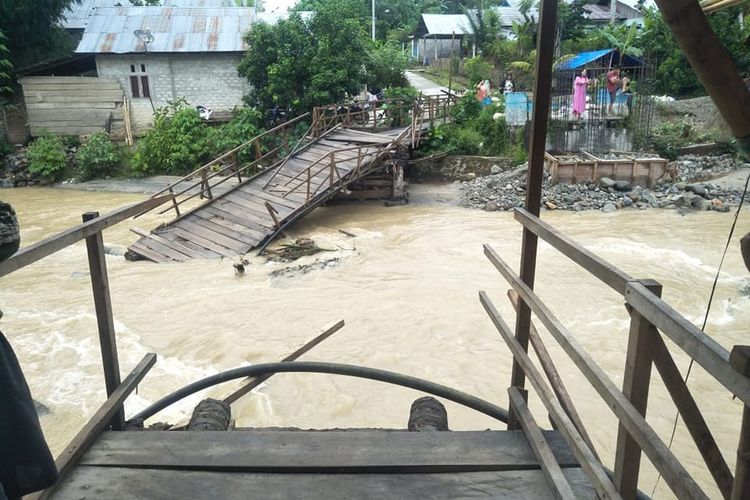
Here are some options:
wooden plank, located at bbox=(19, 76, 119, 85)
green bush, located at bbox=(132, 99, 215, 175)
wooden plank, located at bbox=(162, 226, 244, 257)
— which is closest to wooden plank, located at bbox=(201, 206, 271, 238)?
wooden plank, located at bbox=(162, 226, 244, 257)

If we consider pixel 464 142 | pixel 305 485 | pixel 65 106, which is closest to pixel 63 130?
pixel 65 106

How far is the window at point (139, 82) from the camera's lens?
20031mm

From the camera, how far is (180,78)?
→ 20250 mm

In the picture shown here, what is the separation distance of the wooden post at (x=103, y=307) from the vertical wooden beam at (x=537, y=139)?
2126 mm

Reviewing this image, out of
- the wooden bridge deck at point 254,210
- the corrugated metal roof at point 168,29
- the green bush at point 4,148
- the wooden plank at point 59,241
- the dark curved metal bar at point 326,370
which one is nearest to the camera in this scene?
the wooden plank at point 59,241

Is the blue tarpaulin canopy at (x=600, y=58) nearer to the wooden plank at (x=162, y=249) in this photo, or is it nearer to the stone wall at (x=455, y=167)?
the stone wall at (x=455, y=167)

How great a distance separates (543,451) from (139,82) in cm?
2087

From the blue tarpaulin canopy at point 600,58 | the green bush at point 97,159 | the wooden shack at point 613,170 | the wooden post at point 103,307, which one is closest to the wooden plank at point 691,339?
the wooden post at point 103,307

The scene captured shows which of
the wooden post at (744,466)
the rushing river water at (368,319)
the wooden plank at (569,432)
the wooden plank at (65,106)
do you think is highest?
the wooden plank at (65,106)

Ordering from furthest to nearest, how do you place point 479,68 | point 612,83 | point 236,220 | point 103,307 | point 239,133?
1. point 479,68
2. point 239,133
3. point 612,83
4. point 236,220
5. point 103,307

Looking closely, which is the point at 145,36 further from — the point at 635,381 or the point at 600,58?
the point at 635,381

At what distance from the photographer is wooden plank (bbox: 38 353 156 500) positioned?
2512 mm

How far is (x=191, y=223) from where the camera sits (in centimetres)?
1180

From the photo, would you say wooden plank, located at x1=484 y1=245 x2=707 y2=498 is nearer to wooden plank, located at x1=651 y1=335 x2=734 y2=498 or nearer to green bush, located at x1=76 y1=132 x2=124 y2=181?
wooden plank, located at x1=651 y1=335 x2=734 y2=498
